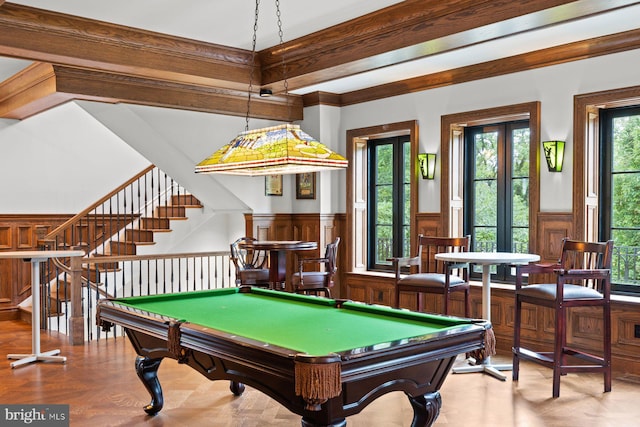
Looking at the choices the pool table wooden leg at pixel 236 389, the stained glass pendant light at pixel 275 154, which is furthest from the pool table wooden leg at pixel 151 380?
the stained glass pendant light at pixel 275 154

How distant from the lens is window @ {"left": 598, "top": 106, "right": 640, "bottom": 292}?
526 cm

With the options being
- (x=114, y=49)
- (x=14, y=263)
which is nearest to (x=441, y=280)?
(x=114, y=49)

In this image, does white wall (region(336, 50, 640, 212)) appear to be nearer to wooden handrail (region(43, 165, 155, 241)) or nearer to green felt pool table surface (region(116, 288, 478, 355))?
green felt pool table surface (region(116, 288, 478, 355))

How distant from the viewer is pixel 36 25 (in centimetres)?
484

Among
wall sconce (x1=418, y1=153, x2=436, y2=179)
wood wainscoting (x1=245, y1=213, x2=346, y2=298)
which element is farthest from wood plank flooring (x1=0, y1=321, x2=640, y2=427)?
wood wainscoting (x1=245, y1=213, x2=346, y2=298)

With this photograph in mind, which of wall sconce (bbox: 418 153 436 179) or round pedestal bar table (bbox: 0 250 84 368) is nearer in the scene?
round pedestal bar table (bbox: 0 250 84 368)

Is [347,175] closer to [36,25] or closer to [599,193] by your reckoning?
[599,193]

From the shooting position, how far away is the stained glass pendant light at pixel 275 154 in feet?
12.7

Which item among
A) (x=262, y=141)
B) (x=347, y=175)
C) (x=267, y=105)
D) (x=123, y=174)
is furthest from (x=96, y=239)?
(x=262, y=141)

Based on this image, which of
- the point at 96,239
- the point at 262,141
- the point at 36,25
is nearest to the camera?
the point at 262,141

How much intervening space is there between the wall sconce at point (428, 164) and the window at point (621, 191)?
67.4 inches

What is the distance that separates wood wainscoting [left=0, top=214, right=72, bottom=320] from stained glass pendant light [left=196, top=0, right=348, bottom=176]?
4.75 metres

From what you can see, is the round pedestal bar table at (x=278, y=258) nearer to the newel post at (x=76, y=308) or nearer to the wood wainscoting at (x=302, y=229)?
the wood wainscoting at (x=302, y=229)

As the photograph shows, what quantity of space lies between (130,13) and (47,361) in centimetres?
312
